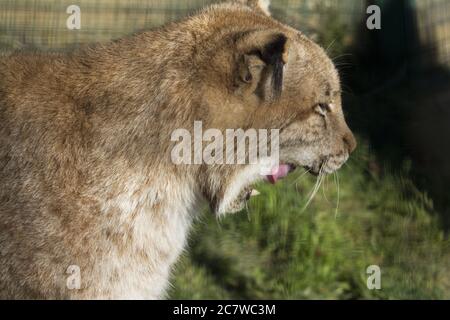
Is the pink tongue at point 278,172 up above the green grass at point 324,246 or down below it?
above

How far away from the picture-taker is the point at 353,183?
691 cm

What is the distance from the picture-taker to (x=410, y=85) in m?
7.38

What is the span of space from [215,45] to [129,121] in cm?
56

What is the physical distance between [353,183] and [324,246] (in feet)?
2.37

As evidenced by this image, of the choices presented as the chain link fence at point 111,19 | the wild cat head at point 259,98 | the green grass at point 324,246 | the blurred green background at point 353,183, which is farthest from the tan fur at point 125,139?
the chain link fence at point 111,19

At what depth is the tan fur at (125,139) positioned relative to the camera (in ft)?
13.3

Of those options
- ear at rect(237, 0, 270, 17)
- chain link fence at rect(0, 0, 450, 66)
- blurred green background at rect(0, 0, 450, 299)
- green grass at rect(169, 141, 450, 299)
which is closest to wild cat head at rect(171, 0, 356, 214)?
ear at rect(237, 0, 270, 17)

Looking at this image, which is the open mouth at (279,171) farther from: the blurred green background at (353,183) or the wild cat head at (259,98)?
the blurred green background at (353,183)

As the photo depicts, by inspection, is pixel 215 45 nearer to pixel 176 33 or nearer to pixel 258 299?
pixel 176 33

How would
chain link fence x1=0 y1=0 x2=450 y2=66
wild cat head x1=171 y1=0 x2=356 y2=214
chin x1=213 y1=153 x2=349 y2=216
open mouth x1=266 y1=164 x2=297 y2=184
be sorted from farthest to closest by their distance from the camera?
chain link fence x1=0 y1=0 x2=450 y2=66, open mouth x1=266 y1=164 x2=297 y2=184, chin x1=213 y1=153 x2=349 y2=216, wild cat head x1=171 y1=0 x2=356 y2=214

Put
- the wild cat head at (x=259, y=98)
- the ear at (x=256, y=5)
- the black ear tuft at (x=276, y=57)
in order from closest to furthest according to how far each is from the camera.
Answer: the black ear tuft at (x=276, y=57) → the wild cat head at (x=259, y=98) → the ear at (x=256, y=5)

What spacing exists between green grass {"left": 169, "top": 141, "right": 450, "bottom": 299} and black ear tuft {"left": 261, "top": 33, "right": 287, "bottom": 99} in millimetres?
Answer: 2230

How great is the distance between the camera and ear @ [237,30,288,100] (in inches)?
157

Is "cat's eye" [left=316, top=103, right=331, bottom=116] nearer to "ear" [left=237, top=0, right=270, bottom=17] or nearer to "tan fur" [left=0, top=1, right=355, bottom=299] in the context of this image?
"tan fur" [left=0, top=1, right=355, bottom=299]
